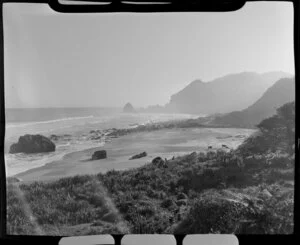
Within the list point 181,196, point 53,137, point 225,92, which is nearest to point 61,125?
point 53,137

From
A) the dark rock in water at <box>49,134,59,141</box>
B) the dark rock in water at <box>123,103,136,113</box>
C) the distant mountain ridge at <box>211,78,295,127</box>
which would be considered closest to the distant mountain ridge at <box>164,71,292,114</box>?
the distant mountain ridge at <box>211,78,295,127</box>

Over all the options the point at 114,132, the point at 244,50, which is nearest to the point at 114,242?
the point at 114,132

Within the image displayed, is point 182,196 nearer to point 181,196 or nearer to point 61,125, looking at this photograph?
point 181,196

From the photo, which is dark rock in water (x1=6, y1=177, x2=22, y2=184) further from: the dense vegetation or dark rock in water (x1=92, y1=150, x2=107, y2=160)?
dark rock in water (x1=92, y1=150, x2=107, y2=160)

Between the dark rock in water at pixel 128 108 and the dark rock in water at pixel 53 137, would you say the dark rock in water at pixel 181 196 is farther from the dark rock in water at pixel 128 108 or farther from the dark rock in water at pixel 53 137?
the dark rock in water at pixel 53 137

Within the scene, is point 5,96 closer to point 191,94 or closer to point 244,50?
point 191,94

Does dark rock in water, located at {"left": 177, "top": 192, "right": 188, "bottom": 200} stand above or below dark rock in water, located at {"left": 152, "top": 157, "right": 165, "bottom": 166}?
below

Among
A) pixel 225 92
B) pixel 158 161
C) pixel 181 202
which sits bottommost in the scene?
pixel 181 202
